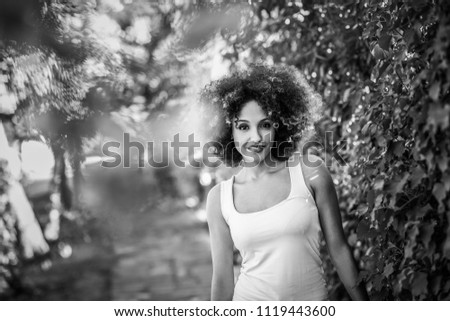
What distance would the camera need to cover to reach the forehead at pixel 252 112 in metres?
2.19

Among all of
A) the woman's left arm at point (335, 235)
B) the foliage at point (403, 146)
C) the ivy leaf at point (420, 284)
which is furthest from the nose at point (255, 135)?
the ivy leaf at point (420, 284)

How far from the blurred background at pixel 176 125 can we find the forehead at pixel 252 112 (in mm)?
362

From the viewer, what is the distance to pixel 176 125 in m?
3.87

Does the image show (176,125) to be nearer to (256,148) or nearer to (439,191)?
(256,148)

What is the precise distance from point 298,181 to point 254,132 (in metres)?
0.25

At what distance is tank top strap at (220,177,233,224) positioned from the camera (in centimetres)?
218

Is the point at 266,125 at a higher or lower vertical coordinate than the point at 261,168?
higher

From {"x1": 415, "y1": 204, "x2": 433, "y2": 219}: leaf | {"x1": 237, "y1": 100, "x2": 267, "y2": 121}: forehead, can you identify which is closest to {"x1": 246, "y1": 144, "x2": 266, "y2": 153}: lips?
{"x1": 237, "y1": 100, "x2": 267, "y2": 121}: forehead

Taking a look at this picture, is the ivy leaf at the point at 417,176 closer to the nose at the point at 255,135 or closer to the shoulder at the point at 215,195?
the nose at the point at 255,135

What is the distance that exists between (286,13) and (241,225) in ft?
4.70

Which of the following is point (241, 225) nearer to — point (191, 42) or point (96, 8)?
point (96, 8)

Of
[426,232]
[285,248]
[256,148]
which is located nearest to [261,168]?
[256,148]

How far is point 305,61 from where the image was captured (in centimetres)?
315

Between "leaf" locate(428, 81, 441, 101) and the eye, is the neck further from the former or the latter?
"leaf" locate(428, 81, 441, 101)
